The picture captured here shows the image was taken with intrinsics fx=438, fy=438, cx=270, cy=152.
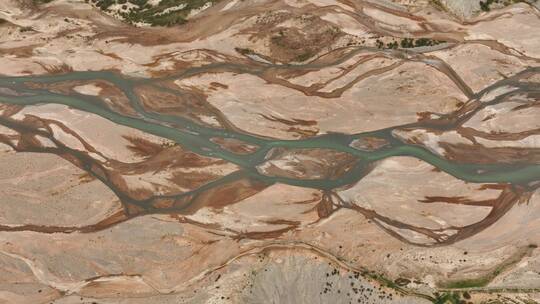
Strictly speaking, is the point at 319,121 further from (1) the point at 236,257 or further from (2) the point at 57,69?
(2) the point at 57,69

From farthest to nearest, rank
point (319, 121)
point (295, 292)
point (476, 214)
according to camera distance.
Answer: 1. point (319, 121)
2. point (476, 214)
3. point (295, 292)

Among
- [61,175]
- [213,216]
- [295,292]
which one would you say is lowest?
[295,292]

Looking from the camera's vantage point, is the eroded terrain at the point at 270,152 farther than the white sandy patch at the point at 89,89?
No

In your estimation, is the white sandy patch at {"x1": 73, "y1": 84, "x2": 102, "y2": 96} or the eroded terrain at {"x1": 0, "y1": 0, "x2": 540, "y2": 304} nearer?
the eroded terrain at {"x1": 0, "y1": 0, "x2": 540, "y2": 304}

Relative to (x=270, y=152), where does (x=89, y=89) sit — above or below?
above

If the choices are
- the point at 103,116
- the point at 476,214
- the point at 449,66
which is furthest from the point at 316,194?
the point at 103,116

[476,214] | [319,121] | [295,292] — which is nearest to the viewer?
[295,292]

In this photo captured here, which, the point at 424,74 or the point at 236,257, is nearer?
the point at 236,257

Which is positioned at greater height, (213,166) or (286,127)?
(286,127)
